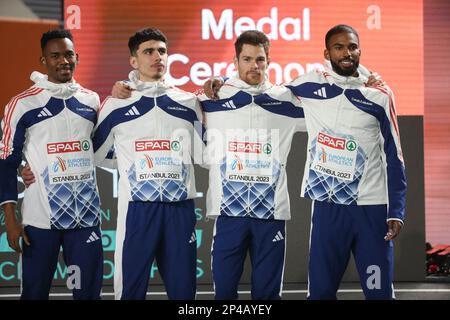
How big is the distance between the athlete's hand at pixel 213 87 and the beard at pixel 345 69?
2.17 feet

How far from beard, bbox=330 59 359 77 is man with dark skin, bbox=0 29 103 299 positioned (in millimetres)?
1385

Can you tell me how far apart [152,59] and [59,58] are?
52 cm

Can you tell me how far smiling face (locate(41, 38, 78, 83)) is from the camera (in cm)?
439

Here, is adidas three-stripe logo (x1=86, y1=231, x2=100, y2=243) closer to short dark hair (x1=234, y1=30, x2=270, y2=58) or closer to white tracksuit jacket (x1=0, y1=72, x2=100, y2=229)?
white tracksuit jacket (x1=0, y1=72, x2=100, y2=229)

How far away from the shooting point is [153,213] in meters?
4.24

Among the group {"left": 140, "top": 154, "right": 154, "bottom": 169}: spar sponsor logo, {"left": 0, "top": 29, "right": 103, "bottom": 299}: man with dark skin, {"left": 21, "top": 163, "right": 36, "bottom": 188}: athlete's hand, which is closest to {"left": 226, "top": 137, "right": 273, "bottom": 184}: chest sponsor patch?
{"left": 140, "top": 154, "right": 154, "bottom": 169}: spar sponsor logo

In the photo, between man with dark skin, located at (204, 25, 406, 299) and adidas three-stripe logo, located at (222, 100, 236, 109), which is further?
adidas three-stripe logo, located at (222, 100, 236, 109)

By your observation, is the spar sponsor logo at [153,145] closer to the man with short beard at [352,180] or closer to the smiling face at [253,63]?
the smiling face at [253,63]

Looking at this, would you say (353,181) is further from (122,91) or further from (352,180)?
(122,91)

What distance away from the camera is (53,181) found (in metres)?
4.32

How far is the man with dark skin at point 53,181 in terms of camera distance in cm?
428

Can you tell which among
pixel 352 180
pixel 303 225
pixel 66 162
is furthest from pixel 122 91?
pixel 303 225

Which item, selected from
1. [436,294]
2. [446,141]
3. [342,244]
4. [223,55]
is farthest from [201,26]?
[342,244]
